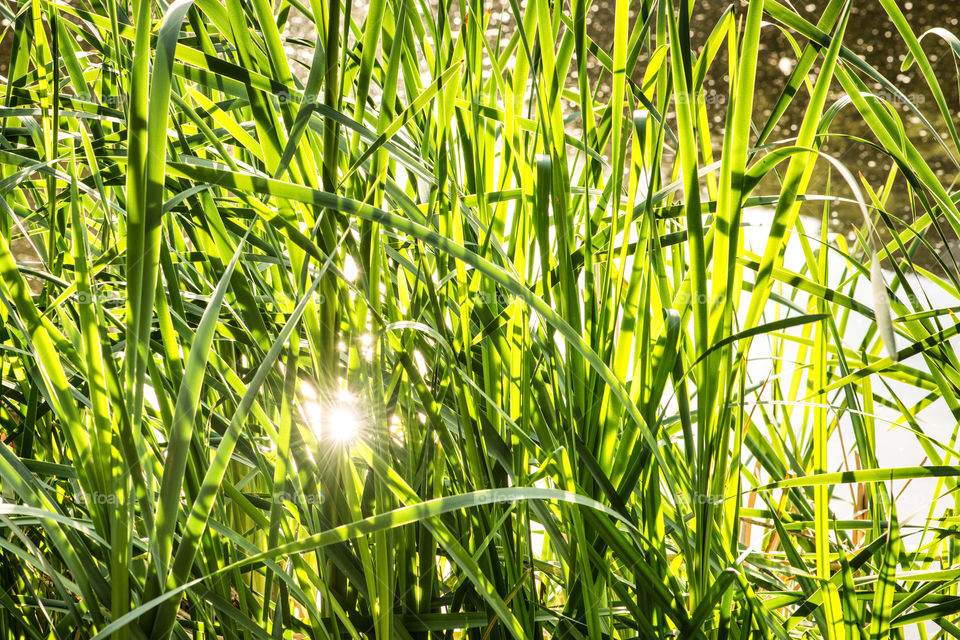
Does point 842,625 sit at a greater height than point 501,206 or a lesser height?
lesser

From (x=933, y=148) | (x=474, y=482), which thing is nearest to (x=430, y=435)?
(x=474, y=482)

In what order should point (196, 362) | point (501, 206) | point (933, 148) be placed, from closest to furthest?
point (196, 362) < point (501, 206) < point (933, 148)

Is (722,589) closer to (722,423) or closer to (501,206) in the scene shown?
(722,423)

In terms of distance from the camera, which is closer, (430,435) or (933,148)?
(430,435)

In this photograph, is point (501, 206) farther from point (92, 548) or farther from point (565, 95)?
point (92, 548)

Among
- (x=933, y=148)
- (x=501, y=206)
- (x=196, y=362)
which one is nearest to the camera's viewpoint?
(x=196, y=362)

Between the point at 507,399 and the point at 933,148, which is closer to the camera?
the point at 507,399

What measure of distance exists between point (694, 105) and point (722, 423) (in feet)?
0.26

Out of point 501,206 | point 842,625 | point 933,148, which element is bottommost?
point 842,625

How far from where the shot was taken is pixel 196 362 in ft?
0.42

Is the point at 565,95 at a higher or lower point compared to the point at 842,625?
higher

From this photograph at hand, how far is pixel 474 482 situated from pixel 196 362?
8cm

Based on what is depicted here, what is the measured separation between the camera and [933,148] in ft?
2.97

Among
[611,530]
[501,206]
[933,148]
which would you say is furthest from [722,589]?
[933,148]
